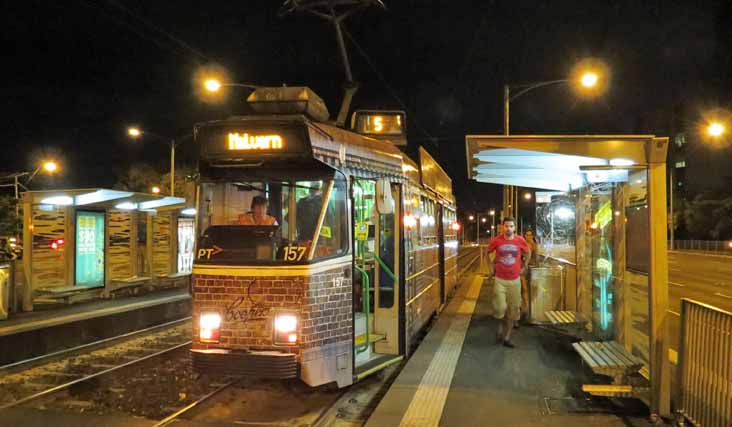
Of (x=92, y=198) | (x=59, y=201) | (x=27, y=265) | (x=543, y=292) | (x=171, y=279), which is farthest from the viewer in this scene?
(x=171, y=279)

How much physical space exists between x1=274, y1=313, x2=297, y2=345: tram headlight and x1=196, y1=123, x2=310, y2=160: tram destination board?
5.60 feet

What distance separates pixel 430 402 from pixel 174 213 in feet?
48.8

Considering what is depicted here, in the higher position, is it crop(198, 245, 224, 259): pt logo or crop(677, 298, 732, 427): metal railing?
crop(198, 245, 224, 259): pt logo

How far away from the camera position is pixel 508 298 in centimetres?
940

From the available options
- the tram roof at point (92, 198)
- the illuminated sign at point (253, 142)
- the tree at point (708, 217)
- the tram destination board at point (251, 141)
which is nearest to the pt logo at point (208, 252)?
the tram destination board at point (251, 141)

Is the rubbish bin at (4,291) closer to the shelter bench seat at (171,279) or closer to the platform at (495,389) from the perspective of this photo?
the shelter bench seat at (171,279)

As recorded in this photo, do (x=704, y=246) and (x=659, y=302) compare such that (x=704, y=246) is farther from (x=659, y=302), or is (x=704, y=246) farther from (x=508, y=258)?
(x=659, y=302)

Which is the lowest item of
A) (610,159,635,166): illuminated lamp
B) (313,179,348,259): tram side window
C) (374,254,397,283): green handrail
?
(374,254,397,283): green handrail

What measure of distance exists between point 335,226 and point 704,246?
6398 cm

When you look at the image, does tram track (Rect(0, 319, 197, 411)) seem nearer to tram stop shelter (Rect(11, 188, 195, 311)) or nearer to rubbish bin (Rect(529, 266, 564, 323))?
tram stop shelter (Rect(11, 188, 195, 311))

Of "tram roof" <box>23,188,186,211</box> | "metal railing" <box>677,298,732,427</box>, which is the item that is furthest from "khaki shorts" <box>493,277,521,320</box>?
"tram roof" <box>23,188,186,211</box>

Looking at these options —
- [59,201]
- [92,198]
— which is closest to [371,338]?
[92,198]

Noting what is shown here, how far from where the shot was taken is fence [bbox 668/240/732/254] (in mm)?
55703

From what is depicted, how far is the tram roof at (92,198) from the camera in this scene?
1449cm
